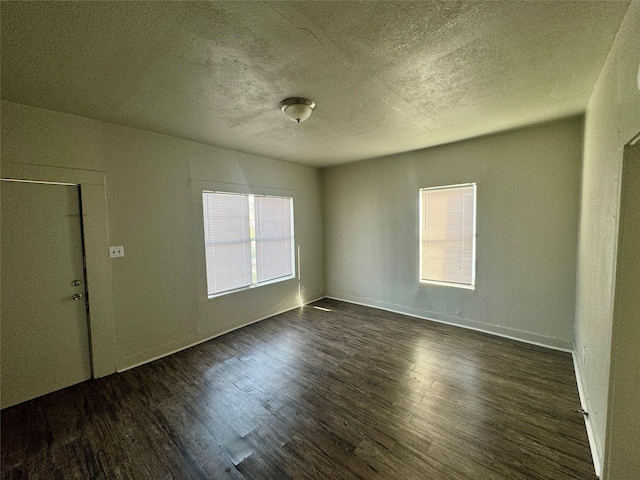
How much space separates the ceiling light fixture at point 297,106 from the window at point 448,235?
244 cm

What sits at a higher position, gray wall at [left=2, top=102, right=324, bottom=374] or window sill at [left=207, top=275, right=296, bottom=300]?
gray wall at [left=2, top=102, right=324, bottom=374]

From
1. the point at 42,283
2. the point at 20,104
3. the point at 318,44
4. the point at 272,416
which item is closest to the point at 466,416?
the point at 272,416

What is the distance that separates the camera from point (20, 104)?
2.16 metres

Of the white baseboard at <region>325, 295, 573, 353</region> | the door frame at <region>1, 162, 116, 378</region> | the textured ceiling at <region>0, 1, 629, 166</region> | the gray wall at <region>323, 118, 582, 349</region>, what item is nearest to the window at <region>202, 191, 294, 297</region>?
the door frame at <region>1, 162, 116, 378</region>

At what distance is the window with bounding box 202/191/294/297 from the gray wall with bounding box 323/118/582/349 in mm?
1462

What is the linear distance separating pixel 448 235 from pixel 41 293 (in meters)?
4.70

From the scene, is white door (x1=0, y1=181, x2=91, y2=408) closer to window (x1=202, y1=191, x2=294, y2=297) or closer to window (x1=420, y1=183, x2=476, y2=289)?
window (x1=202, y1=191, x2=294, y2=297)

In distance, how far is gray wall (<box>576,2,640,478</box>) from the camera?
123 centimetres

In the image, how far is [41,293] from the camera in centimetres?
232

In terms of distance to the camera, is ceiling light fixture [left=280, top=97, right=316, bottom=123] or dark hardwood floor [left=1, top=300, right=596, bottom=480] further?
ceiling light fixture [left=280, top=97, right=316, bottom=123]

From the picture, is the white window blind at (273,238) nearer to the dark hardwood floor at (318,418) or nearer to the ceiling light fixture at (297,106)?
the dark hardwood floor at (318,418)

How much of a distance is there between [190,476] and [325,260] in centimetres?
401

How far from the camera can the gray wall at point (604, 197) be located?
1232mm

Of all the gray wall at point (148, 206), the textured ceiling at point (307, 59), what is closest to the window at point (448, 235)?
the textured ceiling at point (307, 59)
